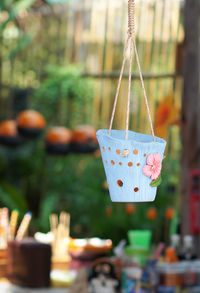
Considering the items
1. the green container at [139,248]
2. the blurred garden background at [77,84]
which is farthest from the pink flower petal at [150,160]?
the blurred garden background at [77,84]

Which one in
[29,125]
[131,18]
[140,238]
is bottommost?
[140,238]

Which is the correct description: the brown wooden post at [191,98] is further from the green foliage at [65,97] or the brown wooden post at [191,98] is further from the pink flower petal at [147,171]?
the green foliage at [65,97]

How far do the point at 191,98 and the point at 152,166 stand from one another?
240 centimetres

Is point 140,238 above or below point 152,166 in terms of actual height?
below

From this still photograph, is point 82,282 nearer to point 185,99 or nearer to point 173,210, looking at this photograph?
point 185,99

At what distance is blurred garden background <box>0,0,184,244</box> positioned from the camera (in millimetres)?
6570

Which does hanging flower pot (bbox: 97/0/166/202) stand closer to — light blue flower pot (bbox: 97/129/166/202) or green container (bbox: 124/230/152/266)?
light blue flower pot (bbox: 97/129/166/202)

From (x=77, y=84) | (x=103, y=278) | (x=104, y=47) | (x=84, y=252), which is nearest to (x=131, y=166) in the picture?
(x=103, y=278)

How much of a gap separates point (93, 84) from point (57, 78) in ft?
1.39

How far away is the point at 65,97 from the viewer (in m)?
7.02

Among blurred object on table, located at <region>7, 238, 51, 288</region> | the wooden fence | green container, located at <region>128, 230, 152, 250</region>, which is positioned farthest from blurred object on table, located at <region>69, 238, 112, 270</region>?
the wooden fence

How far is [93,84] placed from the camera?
7035mm

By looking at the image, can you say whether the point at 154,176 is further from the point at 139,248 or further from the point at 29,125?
the point at 29,125

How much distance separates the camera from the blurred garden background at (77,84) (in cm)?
657
